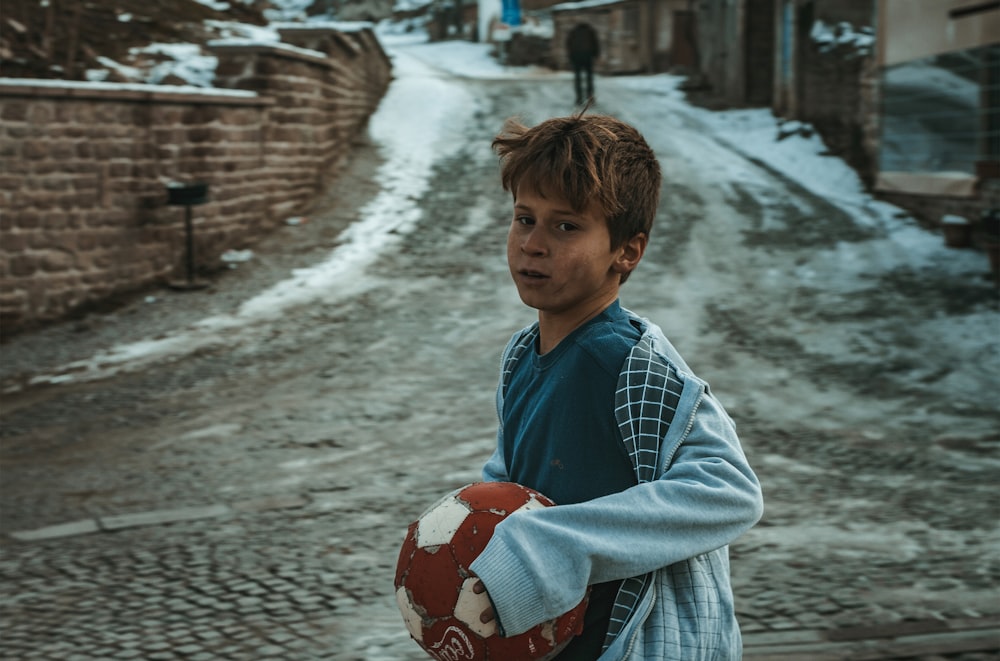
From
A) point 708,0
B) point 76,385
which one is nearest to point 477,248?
point 76,385

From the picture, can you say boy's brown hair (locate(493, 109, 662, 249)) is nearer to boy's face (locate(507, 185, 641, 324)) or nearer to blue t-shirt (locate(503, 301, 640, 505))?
boy's face (locate(507, 185, 641, 324))

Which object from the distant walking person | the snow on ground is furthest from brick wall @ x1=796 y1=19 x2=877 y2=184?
the distant walking person

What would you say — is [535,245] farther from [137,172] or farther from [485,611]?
[137,172]

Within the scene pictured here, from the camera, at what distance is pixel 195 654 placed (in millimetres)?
4031

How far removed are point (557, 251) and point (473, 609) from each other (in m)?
0.60

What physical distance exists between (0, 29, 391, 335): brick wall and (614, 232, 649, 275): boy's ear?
31.8 feet

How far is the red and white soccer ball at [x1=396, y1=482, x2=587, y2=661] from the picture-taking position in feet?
5.94

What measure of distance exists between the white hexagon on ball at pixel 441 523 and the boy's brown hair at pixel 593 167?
0.52 meters

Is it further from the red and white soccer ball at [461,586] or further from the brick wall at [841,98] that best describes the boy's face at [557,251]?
the brick wall at [841,98]

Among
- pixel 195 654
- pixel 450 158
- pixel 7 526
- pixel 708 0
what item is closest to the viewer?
pixel 195 654

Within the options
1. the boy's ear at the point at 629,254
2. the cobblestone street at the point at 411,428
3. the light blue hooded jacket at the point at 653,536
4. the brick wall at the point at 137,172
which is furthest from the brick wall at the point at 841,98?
the light blue hooded jacket at the point at 653,536

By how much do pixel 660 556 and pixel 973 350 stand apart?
8.24 meters

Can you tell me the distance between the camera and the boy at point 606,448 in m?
1.78

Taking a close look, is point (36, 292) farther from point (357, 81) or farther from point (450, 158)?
point (357, 81)
